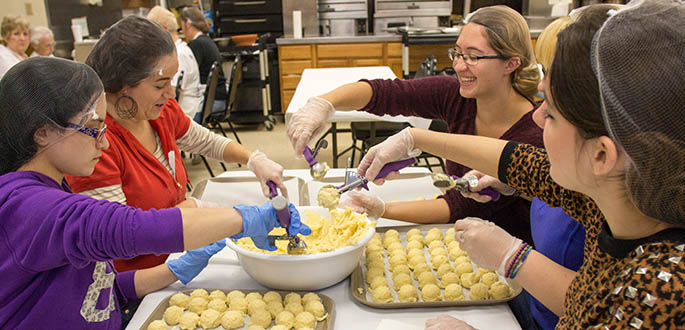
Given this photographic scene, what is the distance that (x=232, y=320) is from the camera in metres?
1.14

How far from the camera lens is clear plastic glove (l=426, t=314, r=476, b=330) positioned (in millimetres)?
1063

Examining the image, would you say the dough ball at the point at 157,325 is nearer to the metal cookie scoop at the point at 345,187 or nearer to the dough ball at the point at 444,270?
the metal cookie scoop at the point at 345,187

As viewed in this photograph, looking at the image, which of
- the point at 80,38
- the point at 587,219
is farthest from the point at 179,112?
the point at 80,38

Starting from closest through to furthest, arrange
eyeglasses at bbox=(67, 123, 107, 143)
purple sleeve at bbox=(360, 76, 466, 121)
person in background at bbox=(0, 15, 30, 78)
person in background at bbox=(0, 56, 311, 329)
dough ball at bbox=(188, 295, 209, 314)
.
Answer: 1. person in background at bbox=(0, 56, 311, 329)
2. eyeglasses at bbox=(67, 123, 107, 143)
3. dough ball at bbox=(188, 295, 209, 314)
4. purple sleeve at bbox=(360, 76, 466, 121)
5. person in background at bbox=(0, 15, 30, 78)

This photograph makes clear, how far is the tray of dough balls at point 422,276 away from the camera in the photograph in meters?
1.21

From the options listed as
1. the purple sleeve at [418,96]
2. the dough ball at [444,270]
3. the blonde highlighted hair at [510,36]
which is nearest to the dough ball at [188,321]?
the dough ball at [444,270]

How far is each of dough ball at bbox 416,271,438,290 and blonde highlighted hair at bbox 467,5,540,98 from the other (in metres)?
0.81

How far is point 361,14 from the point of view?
A: 6.76 m

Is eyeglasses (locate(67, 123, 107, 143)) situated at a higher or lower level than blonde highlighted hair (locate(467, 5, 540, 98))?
lower

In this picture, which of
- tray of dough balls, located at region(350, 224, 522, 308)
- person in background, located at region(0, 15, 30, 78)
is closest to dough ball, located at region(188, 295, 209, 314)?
tray of dough balls, located at region(350, 224, 522, 308)

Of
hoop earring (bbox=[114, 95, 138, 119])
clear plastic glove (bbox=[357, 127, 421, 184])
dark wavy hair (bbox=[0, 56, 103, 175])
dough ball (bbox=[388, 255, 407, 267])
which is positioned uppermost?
dark wavy hair (bbox=[0, 56, 103, 175])

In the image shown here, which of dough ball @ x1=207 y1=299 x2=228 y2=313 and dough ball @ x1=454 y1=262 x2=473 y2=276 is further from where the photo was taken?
dough ball @ x1=454 y1=262 x2=473 y2=276

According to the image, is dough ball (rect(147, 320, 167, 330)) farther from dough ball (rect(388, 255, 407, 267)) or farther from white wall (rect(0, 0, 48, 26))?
white wall (rect(0, 0, 48, 26))

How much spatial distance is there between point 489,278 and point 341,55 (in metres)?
5.01
